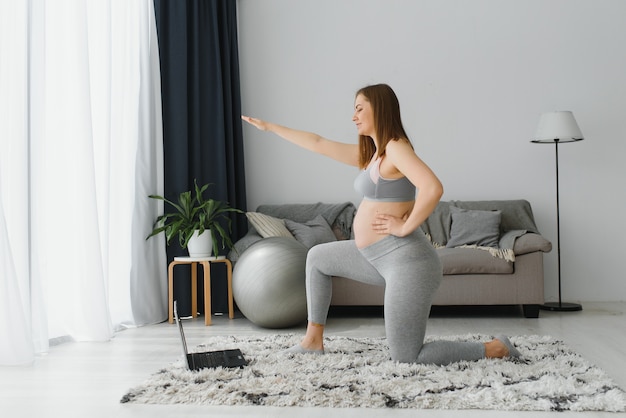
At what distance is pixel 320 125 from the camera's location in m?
5.38

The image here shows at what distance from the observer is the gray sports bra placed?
2713 mm

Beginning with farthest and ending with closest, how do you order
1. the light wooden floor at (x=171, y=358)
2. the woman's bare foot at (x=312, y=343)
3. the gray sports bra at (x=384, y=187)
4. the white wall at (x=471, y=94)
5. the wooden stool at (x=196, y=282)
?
the white wall at (x=471, y=94), the wooden stool at (x=196, y=282), the woman's bare foot at (x=312, y=343), the gray sports bra at (x=384, y=187), the light wooden floor at (x=171, y=358)

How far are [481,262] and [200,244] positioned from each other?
1828 mm

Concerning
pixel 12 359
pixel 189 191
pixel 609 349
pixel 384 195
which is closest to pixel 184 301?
pixel 189 191

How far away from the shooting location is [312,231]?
4711 millimetres

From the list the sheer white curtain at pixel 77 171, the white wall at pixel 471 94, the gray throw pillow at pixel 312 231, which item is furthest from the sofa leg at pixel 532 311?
the sheer white curtain at pixel 77 171

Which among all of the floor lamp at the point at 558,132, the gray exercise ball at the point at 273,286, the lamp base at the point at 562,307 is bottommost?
the lamp base at the point at 562,307

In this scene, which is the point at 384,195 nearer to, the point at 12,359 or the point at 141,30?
the point at 12,359

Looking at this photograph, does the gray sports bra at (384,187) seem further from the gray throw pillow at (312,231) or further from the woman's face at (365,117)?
the gray throw pillow at (312,231)

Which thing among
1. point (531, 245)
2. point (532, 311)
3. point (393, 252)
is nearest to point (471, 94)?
point (531, 245)

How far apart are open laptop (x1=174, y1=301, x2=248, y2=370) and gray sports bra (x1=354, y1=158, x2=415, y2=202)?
0.88 meters

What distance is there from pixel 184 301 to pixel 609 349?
2.72 meters

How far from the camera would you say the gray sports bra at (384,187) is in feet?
8.90

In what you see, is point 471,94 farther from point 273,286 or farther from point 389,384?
point 389,384
